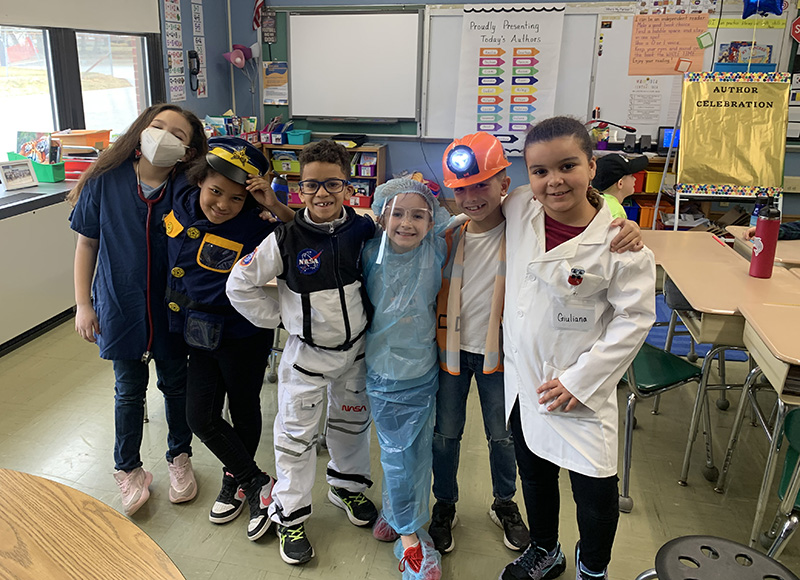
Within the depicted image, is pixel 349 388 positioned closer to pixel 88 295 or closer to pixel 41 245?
pixel 88 295

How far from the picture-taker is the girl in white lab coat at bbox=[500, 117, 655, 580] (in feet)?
4.41

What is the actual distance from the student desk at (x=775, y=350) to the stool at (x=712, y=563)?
1.74 ft

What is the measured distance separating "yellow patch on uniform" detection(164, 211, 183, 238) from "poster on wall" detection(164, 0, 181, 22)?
356 cm

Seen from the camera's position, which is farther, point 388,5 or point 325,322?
point 388,5

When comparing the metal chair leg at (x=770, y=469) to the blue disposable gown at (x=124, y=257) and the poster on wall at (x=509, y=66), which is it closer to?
the blue disposable gown at (x=124, y=257)

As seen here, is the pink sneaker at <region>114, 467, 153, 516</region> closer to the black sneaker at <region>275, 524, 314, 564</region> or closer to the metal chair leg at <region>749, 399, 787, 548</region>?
the black sneaker at <region>275, 524, 314, 564</region>

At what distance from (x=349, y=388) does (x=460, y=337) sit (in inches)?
15.7

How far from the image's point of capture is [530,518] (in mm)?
1687

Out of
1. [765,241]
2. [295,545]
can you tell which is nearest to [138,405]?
[295,545]

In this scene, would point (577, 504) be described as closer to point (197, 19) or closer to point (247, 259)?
point (247, 259)

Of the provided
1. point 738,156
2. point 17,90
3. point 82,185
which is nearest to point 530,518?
point 82,185

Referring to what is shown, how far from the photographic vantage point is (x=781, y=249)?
2.59m

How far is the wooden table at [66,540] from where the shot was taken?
87cm

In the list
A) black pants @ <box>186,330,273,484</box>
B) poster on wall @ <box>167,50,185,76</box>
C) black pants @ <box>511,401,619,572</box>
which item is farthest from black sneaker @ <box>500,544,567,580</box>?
poster on wall @ <box>167,50,185,76</box>
